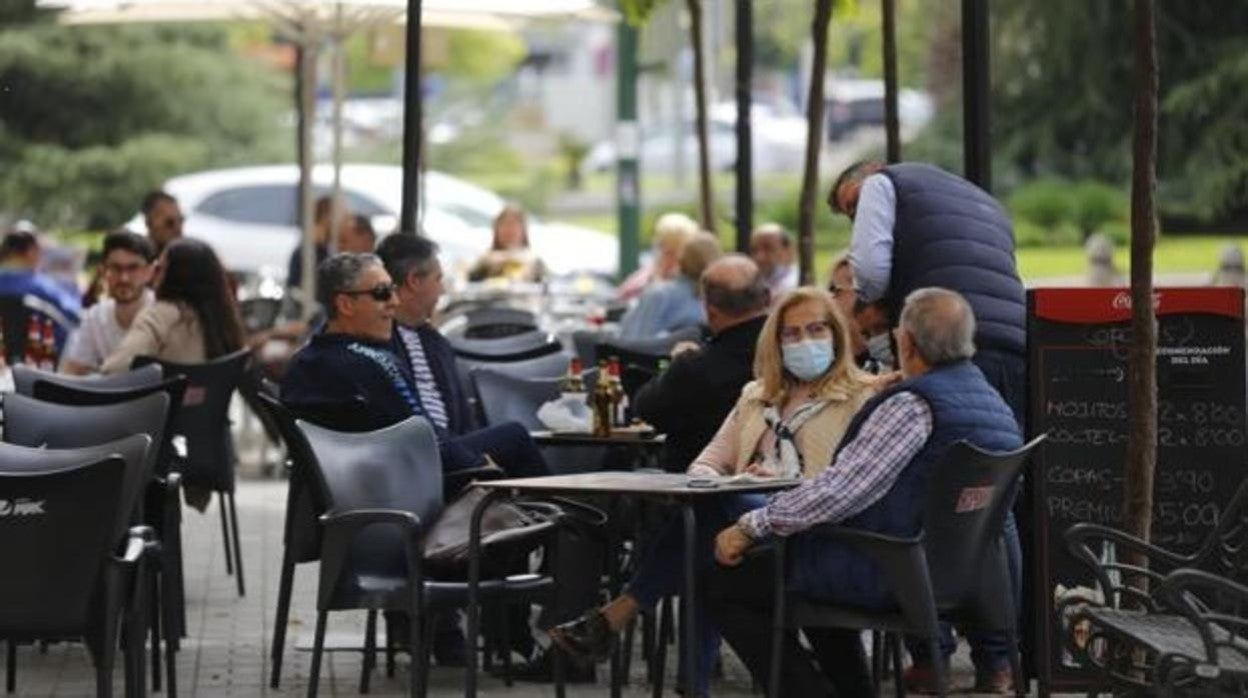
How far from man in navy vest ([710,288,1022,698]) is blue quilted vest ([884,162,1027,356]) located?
1.67m

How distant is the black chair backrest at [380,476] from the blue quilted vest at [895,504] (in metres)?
1.42

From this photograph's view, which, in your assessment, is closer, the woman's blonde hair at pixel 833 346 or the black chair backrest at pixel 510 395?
the woman's blonde hair at pixel 833 346

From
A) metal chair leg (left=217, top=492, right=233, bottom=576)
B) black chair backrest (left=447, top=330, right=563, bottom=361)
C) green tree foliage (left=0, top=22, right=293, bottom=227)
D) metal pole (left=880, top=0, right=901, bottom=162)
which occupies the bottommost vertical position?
metal chair leg (left=217, top=492, right=233, bottom=576)

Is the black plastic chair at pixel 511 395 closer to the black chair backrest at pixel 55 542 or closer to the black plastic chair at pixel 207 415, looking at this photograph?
the black plastic chair at pixel 207 415

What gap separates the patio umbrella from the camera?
19.1 meters

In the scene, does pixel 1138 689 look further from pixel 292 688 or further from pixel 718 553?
pixel 292 688

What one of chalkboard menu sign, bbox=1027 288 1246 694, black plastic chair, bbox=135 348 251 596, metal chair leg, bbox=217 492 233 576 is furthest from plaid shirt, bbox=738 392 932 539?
metal chair leg, bbox=217 492 233 576

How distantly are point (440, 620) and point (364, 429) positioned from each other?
111 centimetres

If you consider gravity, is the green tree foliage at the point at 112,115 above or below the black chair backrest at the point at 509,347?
above

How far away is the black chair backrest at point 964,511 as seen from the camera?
32.1 ft

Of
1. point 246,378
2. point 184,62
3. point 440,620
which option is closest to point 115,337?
point 246,378

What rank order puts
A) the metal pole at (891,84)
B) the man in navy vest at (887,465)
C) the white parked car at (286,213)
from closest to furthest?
1. the man in navy vest at (887,465)
2. the metal pole at (891,84)
3. the white parked car at (286,213)

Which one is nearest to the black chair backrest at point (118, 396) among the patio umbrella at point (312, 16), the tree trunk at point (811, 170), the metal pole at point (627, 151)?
the tree trunk at point (811, 170)

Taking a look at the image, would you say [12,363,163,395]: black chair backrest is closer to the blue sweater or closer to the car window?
the blue sweater
